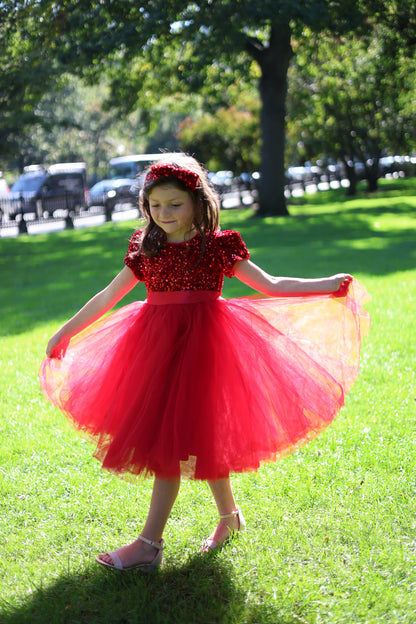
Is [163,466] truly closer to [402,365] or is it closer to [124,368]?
[124,368]

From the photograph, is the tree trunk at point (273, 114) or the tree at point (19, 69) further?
the tree trunk at point (273, 114)

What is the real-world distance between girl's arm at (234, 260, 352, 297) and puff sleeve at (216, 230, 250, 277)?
0.11 ft

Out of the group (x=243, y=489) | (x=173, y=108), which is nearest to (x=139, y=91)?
(x=173, y=108)

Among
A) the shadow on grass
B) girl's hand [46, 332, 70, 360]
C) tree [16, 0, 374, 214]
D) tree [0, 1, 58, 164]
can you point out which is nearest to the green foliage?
tree [16, 0, 374, 214]

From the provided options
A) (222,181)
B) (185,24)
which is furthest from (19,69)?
(222,181)

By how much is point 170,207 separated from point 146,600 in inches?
65.9

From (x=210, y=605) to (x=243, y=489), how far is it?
1124 mm

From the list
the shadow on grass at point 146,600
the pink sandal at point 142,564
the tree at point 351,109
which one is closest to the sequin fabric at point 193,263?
the pink sandal at point 142,564

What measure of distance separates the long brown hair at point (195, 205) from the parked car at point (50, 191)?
2212 cm

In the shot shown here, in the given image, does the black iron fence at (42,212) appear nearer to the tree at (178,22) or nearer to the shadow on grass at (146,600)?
the tree at (178,22)

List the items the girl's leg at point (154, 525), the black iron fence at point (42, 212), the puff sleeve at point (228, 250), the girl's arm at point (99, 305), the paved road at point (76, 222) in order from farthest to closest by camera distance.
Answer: the black iron fence at point (42, 212)
the paved road at point (76, 222)
the girl's arm at point (99, 305)
the puff sleeve at point (228, 250)
the girl's leg at point (154, 525)

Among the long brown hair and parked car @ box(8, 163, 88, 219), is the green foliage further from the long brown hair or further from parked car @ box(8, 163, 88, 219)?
the long brown hair

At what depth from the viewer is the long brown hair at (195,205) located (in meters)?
3.16

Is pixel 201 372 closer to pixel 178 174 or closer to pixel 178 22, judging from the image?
pixel 178 174
